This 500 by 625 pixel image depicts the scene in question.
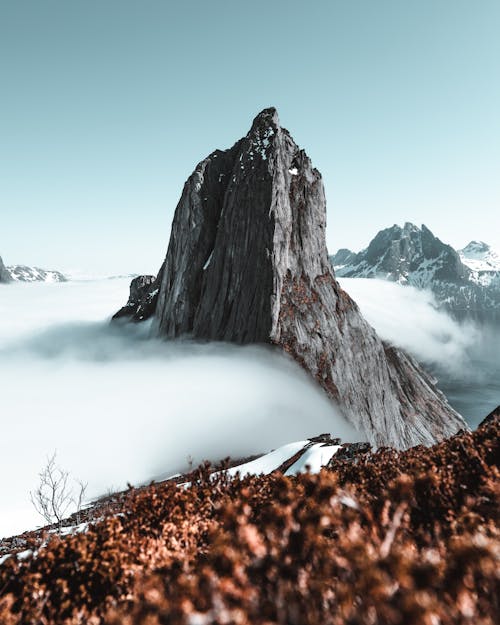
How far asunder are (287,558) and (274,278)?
66152 millimetres

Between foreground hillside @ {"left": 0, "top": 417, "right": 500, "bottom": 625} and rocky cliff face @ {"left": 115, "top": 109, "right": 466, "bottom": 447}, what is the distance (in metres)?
63.3

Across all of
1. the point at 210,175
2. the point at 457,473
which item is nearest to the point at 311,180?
the point at 210,175

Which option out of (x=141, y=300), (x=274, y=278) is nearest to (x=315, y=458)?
(x=274, y=278)

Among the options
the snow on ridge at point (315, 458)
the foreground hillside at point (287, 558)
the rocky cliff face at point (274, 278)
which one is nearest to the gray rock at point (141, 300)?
the rocky cliff face at point (274, 278)

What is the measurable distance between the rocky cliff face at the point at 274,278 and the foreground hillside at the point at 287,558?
208 feet

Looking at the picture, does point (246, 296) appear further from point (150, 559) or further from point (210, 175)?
point (150, 559)

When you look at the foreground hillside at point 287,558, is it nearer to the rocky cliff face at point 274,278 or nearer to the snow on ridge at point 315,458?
the snow on ridge at point 315,458

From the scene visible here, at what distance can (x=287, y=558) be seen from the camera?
236cm

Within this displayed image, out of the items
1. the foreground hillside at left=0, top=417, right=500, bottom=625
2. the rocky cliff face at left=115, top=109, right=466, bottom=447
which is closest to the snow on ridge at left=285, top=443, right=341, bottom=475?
the foreground hillside at left=0, top=417, right=500, bottom=625

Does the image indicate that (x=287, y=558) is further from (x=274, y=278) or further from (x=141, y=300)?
(x=141, y=300)

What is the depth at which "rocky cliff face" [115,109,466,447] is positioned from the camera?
70.9m

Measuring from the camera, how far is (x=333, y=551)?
8.99 ft

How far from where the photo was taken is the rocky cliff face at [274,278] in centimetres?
7094

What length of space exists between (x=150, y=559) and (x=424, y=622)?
3.07 meters
